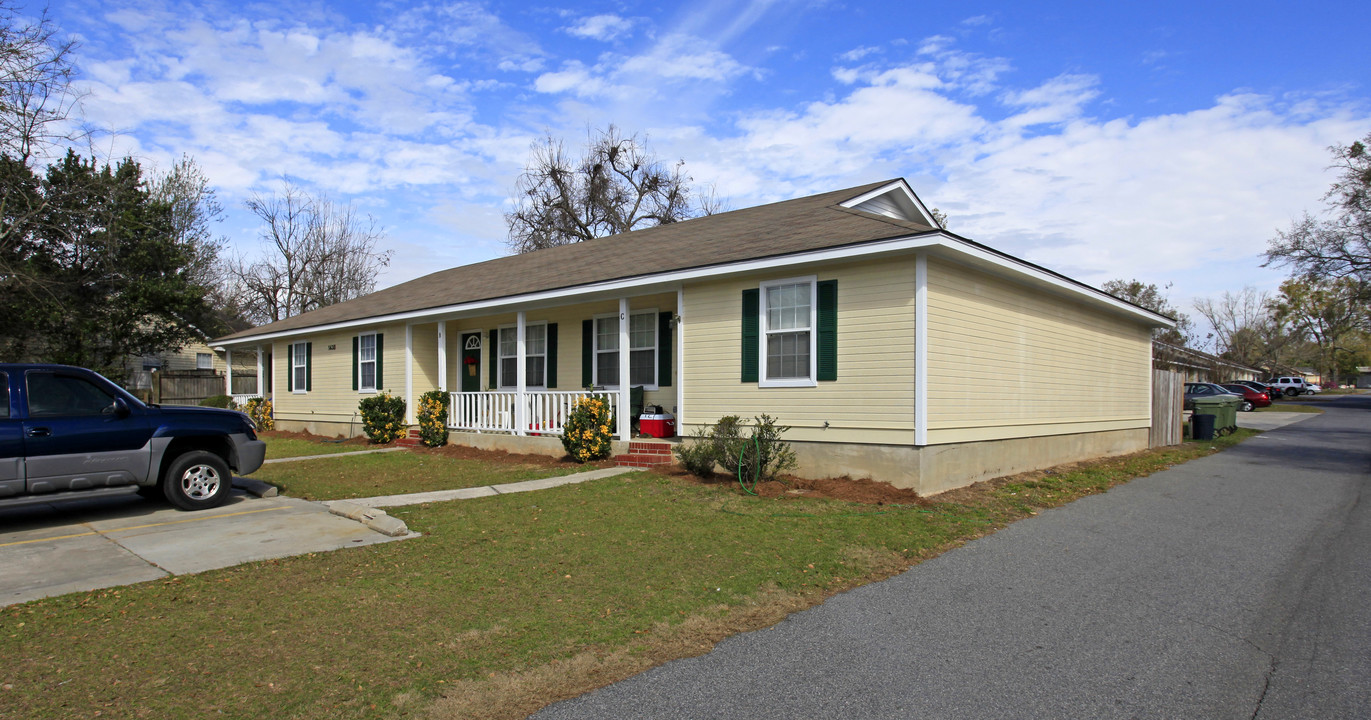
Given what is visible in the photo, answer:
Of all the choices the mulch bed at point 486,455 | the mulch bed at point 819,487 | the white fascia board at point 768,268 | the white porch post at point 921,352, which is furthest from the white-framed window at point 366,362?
the white porch post at point 921,352

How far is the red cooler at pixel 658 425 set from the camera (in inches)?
518

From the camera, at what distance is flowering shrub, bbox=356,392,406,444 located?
1711cm

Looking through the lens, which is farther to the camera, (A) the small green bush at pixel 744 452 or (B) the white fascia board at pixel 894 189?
(B) the white fascia board at pixel 894 189

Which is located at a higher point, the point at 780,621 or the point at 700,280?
the point at 700,280

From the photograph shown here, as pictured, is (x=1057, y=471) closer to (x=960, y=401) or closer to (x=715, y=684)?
(x=960, y=401)

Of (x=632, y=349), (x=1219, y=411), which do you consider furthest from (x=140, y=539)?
(x=1219, y=411)

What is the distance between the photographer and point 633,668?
14.3ft

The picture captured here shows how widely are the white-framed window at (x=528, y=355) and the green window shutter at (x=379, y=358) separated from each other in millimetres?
3718

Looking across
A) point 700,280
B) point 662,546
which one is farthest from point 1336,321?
point 662,546

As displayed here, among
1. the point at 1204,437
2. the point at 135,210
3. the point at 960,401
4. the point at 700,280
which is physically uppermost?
the point at 135,210

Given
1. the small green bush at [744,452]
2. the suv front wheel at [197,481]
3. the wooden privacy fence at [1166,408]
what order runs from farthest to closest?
the wooden privacy fence at [1166,408] → the small green bush at [744,452] → the suv front wheel at [197,481]

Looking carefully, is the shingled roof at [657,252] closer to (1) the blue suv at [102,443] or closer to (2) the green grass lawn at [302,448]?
(2) the green grass lawn at [302,448]

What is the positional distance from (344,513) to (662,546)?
3928mm

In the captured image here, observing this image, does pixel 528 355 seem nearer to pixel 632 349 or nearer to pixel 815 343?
pixel 632 349
